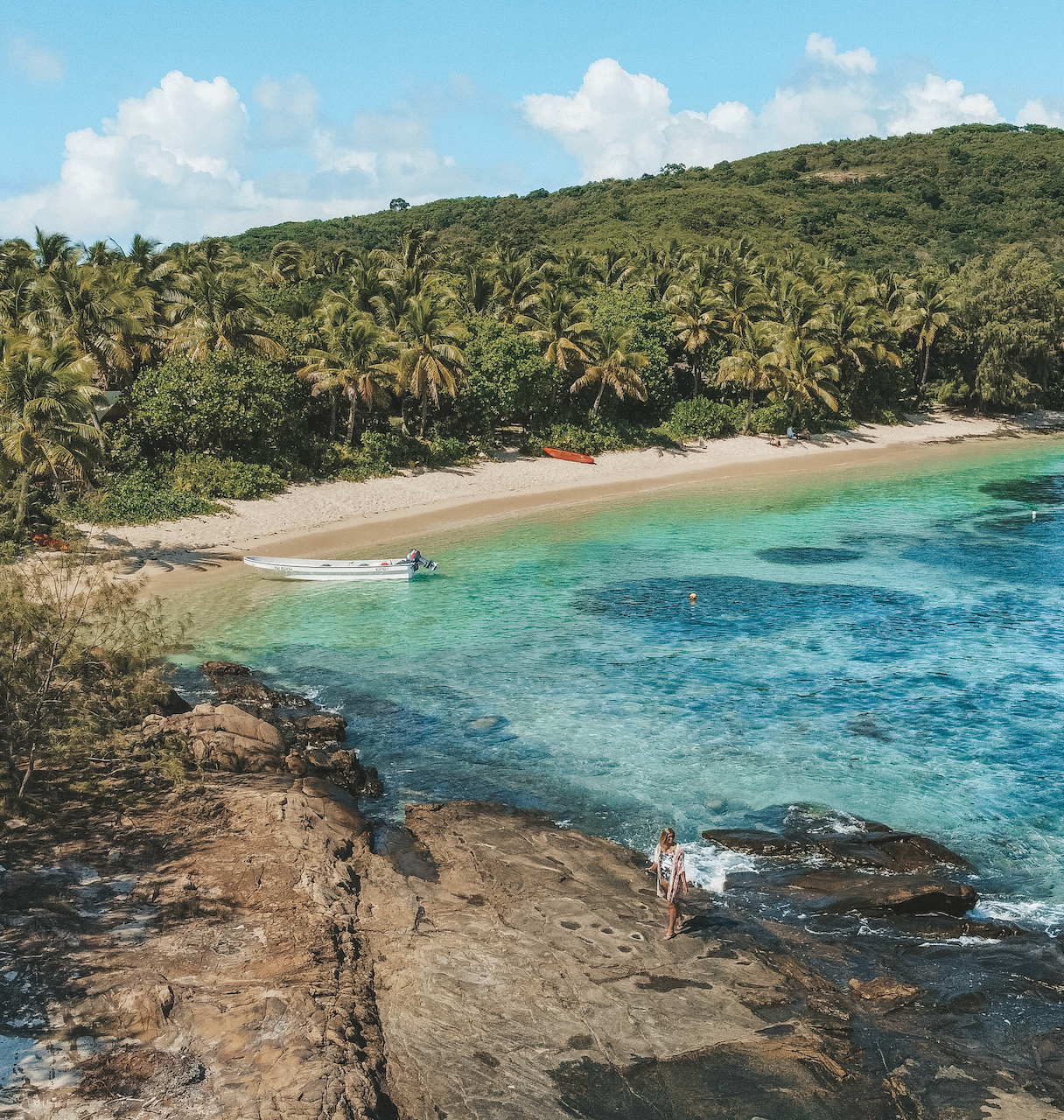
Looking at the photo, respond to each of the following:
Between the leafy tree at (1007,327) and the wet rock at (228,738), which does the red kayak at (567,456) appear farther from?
the wet rock at (228,738)

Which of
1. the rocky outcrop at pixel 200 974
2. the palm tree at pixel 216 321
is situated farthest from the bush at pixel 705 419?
the rocky outcrop at pixel 200 974

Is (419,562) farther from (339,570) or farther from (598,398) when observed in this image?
(598,398)

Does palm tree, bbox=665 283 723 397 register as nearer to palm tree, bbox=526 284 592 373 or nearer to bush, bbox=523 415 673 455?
bush, bbox=523 415 673 455

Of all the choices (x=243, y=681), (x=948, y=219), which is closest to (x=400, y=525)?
(x=243, y=681)

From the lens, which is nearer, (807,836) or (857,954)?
(857,954)

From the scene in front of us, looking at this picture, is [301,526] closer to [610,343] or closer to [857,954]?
[610,343]
